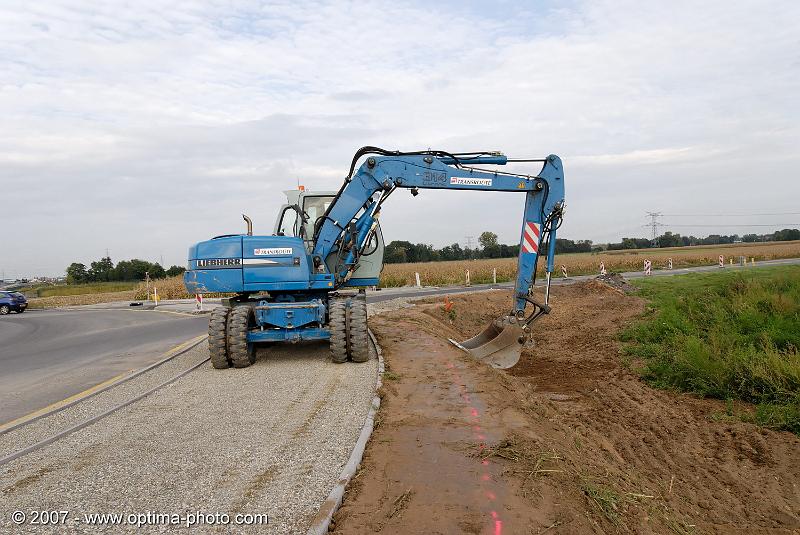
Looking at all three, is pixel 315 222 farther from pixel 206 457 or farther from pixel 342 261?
pixel 206 457

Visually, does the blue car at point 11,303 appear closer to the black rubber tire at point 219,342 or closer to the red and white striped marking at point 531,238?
the black rubber tire at point 219,342

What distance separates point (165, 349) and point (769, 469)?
11951 millimetres

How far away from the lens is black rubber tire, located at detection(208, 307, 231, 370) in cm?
1000

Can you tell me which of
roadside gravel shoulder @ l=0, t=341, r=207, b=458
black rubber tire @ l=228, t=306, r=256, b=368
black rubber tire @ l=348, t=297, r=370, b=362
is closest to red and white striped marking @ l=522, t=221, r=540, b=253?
black rubber tire @ l=348, t=297, r=370, b=362

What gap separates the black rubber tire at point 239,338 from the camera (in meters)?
9.98

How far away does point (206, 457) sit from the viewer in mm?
5391

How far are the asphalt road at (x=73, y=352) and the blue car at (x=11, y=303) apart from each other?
12.6m

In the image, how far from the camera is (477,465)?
5.01m

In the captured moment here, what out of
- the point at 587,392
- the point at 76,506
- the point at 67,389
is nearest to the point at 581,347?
the point at 587,392

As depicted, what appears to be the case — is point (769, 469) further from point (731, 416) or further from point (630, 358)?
point (630, 358)

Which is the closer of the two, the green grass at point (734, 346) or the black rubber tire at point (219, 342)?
the green grass at point (734, 346)

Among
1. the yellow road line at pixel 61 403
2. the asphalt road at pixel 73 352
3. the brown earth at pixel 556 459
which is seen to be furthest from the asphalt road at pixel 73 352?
the brown earth at pixel 556 459

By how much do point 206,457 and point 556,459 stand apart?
10.5ft

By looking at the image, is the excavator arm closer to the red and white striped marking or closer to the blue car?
the red and white striped marking
